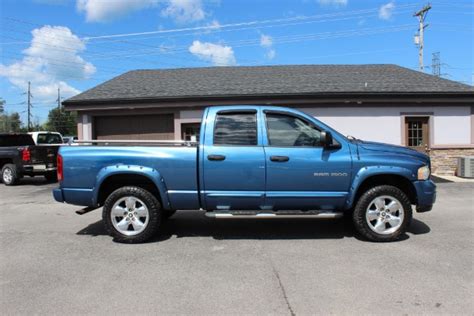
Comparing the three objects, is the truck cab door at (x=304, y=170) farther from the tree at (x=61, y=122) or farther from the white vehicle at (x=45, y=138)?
the tree at (x=61, y=122)

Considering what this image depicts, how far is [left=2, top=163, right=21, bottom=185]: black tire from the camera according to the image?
1433 cm

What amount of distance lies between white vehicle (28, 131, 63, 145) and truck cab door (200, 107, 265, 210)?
13.9 metres

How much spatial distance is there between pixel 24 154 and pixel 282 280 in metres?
12.9

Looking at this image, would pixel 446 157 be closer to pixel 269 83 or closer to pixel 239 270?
pixel 269 83

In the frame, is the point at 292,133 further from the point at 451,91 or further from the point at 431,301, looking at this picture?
the point at 451,91

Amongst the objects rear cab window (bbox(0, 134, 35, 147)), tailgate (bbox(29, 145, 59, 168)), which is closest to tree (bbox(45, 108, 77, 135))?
rear cab window (bbox(0, 134, 35, 147))

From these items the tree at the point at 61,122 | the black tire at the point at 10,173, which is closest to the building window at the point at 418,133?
the black tire at the point at 10,173

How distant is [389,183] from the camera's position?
6.21m

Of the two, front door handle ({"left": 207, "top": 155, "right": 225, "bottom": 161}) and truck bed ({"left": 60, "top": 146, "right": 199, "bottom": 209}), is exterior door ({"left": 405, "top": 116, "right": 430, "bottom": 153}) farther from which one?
truck bed ({"left": 60, "top": 146, "right": 199, "bottom": 209})

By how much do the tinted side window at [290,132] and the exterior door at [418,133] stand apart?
10.2 meters

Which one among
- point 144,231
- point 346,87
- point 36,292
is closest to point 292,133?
point 144,231

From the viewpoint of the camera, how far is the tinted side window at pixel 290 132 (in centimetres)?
598

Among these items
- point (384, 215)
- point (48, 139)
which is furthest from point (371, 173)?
point (48, 139)

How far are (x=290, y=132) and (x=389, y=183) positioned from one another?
1746mm
